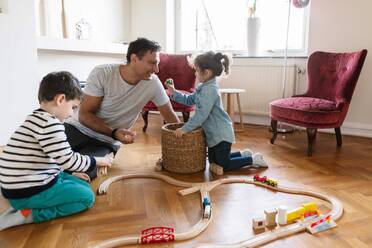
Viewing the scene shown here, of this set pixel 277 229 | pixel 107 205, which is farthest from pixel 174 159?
pixel 277 229

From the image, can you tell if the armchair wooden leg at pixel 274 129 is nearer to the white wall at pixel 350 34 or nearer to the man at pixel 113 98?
the white wall at pixel 350 34

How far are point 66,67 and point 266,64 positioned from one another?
2.06 meters

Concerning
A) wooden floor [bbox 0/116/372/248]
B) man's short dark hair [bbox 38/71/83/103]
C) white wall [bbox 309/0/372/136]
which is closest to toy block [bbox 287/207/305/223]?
wooden floor [bbox 0/116/372/248]

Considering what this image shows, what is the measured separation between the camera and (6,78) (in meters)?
2.59

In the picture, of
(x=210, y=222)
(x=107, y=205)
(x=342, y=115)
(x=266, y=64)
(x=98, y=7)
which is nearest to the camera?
(x=210, y=222)

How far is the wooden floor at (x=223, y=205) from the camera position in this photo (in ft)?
4.22

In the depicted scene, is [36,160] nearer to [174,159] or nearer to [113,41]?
[174,159]

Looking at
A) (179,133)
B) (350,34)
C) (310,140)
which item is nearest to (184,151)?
(179,133)

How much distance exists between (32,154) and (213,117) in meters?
1.06

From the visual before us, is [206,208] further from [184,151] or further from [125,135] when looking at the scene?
[125,135]

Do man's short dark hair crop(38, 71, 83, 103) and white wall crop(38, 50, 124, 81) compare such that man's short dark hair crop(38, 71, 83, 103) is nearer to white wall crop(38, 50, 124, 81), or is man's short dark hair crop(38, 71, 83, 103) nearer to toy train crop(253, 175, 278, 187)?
toy train crop(253, 175, 278, 187)

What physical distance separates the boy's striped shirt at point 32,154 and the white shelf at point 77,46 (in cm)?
182

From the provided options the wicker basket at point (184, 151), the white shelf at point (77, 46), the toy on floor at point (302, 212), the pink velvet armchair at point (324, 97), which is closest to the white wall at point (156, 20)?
the white shelf at point (77, 46)

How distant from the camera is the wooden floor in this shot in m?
1.29
